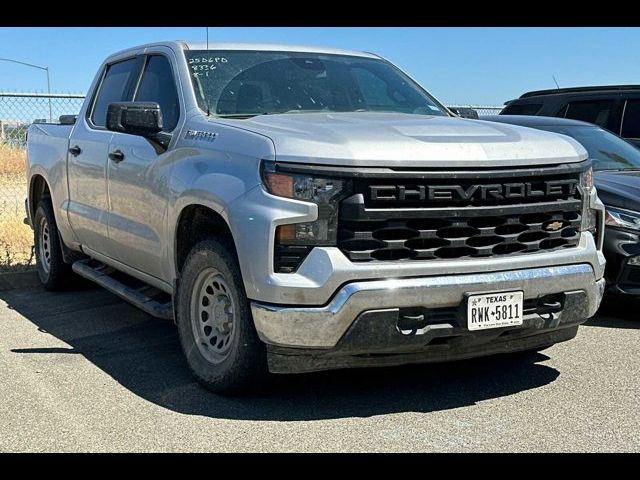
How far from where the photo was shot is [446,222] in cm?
407

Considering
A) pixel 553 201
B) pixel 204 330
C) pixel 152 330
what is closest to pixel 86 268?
pixel 152 330

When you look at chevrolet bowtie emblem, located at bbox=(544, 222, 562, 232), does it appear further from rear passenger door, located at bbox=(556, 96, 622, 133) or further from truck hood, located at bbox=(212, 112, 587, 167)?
rear passenger door, located at bbox=(556, 96, 622, 133)

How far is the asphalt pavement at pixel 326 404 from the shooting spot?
384cm

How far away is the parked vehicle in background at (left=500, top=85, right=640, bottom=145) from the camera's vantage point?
9254 mm

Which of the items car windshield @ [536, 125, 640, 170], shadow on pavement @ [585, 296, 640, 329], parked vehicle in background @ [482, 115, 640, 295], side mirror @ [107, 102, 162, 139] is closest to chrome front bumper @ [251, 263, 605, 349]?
side mirror @ [107, 102, 162, 139]

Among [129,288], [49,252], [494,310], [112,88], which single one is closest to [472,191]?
[494,310]

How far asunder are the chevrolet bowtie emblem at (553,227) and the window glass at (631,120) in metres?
5.38

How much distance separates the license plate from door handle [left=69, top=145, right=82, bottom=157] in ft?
12.1

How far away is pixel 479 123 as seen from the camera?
489 centimetres

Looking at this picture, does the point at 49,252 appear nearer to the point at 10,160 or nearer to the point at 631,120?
the point at 10,160

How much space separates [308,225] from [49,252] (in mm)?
4349
